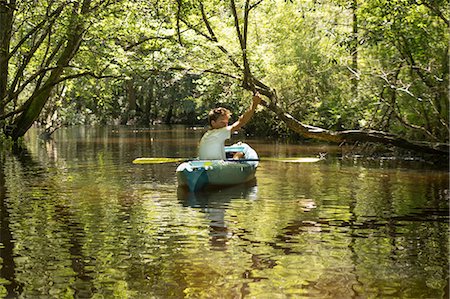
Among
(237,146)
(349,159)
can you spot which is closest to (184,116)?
(349,159)

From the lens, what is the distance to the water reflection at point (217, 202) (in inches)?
272

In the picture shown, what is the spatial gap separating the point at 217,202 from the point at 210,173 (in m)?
0.99

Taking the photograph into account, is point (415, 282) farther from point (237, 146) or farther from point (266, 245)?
point (237, 146)

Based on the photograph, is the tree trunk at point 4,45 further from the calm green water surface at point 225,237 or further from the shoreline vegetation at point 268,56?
the calm green water surface at point 225,237

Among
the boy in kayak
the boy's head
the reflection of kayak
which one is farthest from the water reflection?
the boy's head

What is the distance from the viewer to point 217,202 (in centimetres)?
961

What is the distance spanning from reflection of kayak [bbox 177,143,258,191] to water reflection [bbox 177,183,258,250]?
132mm

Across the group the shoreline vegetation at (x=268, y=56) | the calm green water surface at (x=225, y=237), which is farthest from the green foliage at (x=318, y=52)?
the calm green water surface at (x=225, y=237)

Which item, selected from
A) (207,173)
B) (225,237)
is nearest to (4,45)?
(207,173)

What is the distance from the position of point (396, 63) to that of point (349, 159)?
3162mm

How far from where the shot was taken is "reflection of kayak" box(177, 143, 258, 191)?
34.1 ft

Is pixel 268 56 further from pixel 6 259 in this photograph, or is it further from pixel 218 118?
pixel 6 259

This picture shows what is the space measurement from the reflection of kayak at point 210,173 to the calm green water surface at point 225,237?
0.21 metres

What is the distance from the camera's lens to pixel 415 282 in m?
4.98
